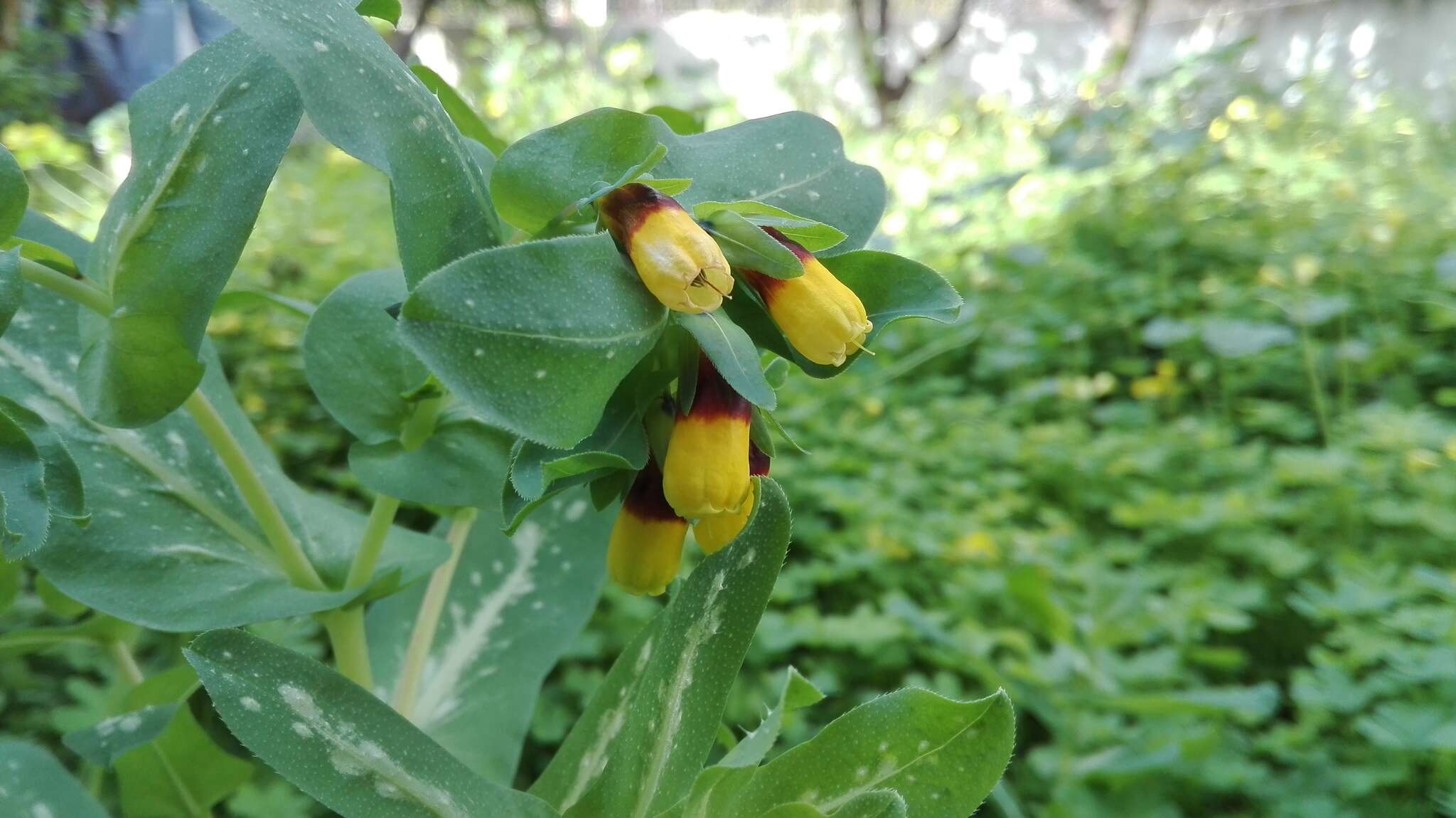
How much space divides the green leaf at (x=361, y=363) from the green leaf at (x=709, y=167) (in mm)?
145

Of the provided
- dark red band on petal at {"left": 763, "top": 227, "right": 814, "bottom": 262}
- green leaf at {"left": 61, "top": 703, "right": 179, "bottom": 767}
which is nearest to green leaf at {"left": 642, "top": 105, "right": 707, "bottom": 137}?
dark red band on petal at {"left": 763, "top": 227, "right": 814, "bottom": 262}

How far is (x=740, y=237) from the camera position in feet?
1.27

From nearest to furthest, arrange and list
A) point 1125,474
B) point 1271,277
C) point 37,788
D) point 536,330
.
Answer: point 536,330, point 37,788, point 1125,474, point 1271,277

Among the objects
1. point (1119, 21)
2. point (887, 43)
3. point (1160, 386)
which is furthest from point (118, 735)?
point (1119, 21)

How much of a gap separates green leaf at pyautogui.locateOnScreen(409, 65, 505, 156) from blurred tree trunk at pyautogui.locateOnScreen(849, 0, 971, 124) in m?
5.91

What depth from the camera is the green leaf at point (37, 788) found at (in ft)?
1.81

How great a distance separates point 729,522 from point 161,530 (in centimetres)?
34

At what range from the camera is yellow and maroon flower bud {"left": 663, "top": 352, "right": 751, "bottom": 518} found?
383 millimetres

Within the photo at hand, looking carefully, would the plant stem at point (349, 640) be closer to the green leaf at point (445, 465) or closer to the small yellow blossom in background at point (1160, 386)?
the green leaf at point (445, 465)

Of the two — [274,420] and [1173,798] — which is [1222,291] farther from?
[274,420]

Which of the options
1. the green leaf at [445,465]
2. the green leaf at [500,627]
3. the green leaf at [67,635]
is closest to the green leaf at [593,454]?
the green leaf at [445,465]

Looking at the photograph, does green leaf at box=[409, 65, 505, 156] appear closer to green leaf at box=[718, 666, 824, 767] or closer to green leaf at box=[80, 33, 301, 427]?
green leaf at box=[80, 33, 301, 427]

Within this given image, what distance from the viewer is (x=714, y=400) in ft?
1.28

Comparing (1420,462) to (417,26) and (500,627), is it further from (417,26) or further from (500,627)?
(417,26)
